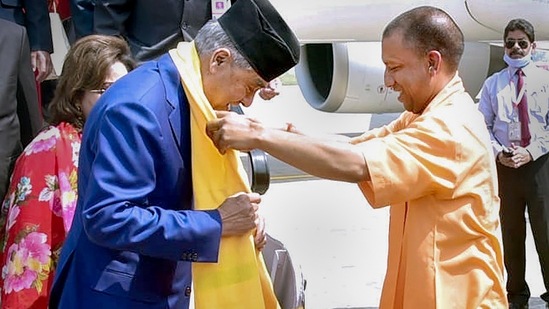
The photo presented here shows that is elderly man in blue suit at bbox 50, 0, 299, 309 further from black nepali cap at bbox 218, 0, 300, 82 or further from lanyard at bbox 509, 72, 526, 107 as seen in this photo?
lanyard at bbox 509, 72, 526, 107

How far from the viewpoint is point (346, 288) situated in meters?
4.80

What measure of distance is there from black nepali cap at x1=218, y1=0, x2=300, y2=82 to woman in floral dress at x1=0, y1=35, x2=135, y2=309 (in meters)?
0.80

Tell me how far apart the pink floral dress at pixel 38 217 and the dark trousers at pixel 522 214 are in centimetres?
287

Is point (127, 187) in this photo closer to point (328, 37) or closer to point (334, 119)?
point (328, 37)

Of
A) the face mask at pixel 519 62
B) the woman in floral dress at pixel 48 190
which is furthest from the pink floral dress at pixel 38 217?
the face mask at pixel 519 62

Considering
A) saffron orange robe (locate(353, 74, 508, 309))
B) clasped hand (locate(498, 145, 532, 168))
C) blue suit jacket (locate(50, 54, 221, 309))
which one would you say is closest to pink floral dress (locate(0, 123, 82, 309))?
blue suit jacket (locate(50, 54, 221, 309))

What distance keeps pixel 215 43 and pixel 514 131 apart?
10.6ft

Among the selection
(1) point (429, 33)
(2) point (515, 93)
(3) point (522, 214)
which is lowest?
(3) point (522, 214)

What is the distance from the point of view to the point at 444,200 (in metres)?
1.98

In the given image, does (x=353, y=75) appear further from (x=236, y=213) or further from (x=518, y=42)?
(x=236, y=213)

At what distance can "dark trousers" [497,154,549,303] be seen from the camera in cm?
450

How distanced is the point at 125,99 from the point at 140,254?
340 millimetres

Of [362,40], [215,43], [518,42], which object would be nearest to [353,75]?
[362,40]

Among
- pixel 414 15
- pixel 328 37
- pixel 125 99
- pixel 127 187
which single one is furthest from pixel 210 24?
pixel 328 37
